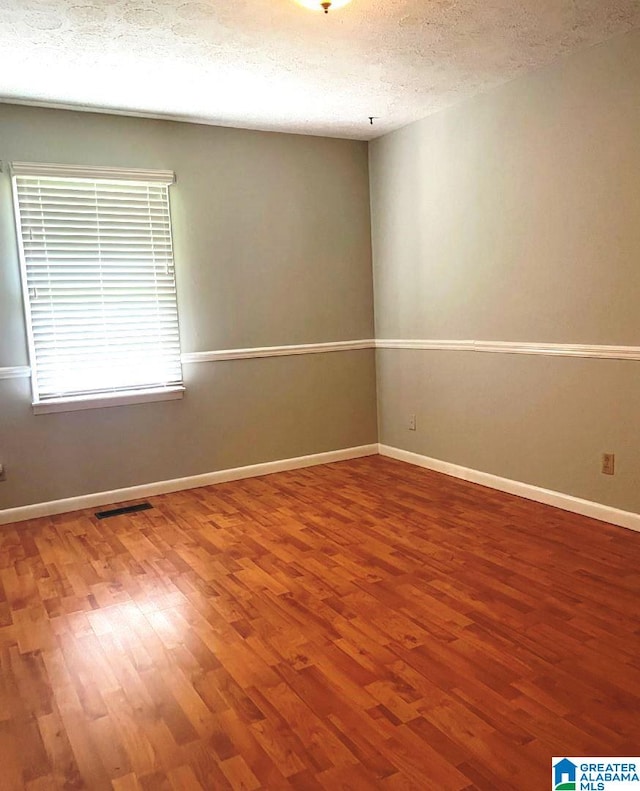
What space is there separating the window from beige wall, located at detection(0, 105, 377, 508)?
0.09 metres

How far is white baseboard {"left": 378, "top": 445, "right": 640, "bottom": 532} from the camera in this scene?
337 cm

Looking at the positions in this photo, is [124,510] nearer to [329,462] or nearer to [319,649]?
[329,462]

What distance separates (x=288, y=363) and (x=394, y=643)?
2803mm

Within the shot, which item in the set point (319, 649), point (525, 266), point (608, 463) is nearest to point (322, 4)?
point (525, 266)

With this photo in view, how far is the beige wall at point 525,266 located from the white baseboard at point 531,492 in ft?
0.15

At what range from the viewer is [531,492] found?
387cm

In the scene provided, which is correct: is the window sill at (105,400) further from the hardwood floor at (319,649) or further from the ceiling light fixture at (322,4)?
the ceiling light fixture at (322,4)

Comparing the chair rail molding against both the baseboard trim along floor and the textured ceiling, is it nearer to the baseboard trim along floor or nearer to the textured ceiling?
the baseboard trim along floor

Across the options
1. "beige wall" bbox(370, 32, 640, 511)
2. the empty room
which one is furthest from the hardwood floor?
"beige wall" bbox(370, 32, 640, 511)

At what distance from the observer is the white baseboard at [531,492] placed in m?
3.37

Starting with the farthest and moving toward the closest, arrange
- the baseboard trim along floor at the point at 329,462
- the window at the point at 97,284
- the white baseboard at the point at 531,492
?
1. the window at the point at 97,284
2. the baseboard trim along floor at the point at 329,462
3. the white baseboard at the point at 531,492

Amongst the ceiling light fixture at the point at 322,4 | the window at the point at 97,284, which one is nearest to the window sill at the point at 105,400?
the window at the point at 97,284

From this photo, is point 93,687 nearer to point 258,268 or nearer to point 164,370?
point 164,370

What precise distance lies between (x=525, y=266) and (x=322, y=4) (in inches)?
74.0
